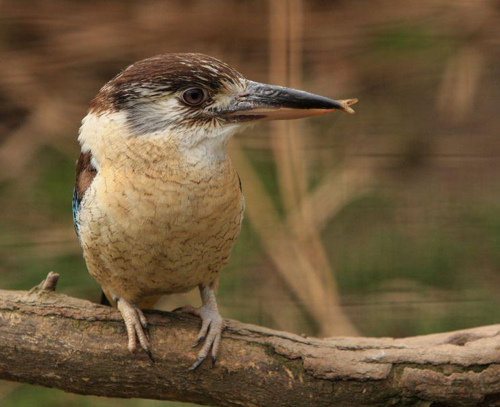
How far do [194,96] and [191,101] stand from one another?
19 millimetres

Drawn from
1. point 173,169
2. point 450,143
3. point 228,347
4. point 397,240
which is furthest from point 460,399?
point 450,143

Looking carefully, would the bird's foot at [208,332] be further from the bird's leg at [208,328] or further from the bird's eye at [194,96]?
the bird's eye at [194,96]

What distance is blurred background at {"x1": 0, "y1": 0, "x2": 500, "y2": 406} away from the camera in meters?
4.55

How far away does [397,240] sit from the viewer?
482 cm

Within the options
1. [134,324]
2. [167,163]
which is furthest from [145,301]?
[167,163]

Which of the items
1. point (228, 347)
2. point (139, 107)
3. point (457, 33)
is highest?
point (457, 33)

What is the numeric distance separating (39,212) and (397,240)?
1.97 meters

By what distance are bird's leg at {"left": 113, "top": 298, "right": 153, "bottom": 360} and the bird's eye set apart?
0.68m

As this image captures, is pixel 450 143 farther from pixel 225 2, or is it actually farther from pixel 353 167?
pixel 225 2

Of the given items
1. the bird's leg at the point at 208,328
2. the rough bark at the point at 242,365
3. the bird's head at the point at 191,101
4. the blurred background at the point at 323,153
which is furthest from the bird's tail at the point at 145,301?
the blurred background at the point at 323,153

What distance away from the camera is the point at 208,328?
275 cm

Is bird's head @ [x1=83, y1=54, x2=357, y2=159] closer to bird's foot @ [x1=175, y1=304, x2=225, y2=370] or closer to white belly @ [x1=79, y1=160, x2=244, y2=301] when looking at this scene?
white belly @ [x1=79, y1=160, x2=244, y2=301]

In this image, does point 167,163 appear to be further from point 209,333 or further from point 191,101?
point 209,333

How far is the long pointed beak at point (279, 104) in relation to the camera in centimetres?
262
